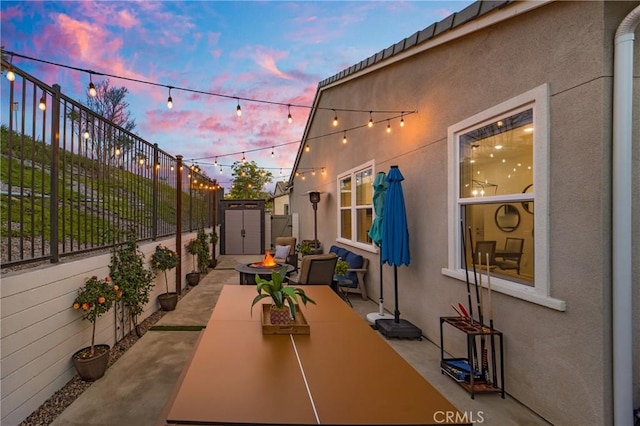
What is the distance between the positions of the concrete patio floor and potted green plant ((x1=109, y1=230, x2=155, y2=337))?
0.51 meters

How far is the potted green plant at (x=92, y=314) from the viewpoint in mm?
2734

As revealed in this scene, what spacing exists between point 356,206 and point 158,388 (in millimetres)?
4782

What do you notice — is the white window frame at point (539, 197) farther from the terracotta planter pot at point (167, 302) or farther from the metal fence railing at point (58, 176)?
the terracotta planter pot at point (167, 302)

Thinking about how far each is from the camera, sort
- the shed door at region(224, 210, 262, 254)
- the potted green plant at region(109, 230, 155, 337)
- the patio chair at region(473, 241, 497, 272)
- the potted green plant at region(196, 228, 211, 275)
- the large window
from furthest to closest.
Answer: the shed door at region(224, 210, 262, 254), the potted green plant at region(196, 228, 211, 275), the large window, the potted green plant at region(109, 230, 155, 337), the patio chair at region(473, 241, 497, 272)

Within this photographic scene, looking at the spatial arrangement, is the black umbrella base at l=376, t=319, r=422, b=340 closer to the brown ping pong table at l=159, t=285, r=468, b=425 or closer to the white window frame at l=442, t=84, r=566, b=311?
the white window frame at l=442, t=84, r=566, b=311

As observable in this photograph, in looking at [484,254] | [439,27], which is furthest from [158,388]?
[439,27]

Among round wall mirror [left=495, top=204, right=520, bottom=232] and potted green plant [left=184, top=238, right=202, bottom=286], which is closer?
round wall mirror [left=495, top=204, right=520, bottom=232]

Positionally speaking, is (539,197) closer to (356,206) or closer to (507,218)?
(507,218)

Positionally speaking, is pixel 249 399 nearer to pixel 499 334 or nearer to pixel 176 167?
pixel 499 334

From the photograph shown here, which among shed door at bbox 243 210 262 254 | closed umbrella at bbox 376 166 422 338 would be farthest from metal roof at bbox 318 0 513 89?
shed door at bbox 243 210 262 254

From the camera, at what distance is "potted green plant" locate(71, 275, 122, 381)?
2734mm

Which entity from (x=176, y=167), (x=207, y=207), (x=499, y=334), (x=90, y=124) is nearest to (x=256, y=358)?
(x=499, y=334)

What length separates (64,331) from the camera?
2.66 m

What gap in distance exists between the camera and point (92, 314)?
9.13ft
